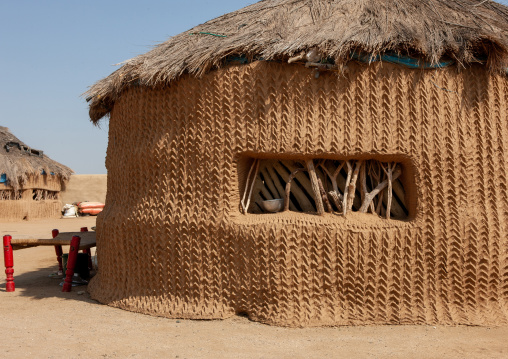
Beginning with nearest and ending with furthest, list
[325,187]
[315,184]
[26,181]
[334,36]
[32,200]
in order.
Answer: [334,36] → [315,184] → [325,187] → [26,181] → [32,200]

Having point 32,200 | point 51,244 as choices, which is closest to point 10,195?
point 32,200

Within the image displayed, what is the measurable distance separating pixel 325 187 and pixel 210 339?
6.45ft

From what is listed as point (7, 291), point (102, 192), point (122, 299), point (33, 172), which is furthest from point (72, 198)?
point (122, 299)

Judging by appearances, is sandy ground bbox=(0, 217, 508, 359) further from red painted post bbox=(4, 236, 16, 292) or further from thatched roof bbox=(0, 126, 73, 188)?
thatched roof bbox=(0, 126, 73, 188)

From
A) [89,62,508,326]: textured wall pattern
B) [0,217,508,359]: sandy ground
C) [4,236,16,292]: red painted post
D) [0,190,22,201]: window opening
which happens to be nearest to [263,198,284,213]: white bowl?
[89,62,508,326]: textured wall pattern

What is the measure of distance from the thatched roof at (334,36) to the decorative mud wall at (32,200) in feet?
43.4

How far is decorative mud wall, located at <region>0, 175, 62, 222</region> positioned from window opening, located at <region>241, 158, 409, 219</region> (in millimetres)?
14725

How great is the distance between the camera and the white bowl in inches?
206

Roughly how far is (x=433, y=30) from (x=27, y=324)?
5.23 meters

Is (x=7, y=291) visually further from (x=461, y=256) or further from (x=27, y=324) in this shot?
(x=461, y=256)

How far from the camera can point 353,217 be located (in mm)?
4969

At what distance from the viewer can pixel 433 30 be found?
4922mm

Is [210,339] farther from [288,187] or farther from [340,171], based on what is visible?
[340,171]

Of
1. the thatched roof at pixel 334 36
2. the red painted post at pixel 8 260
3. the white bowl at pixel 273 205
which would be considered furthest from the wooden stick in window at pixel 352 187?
the red painted post at pixel 8 260
